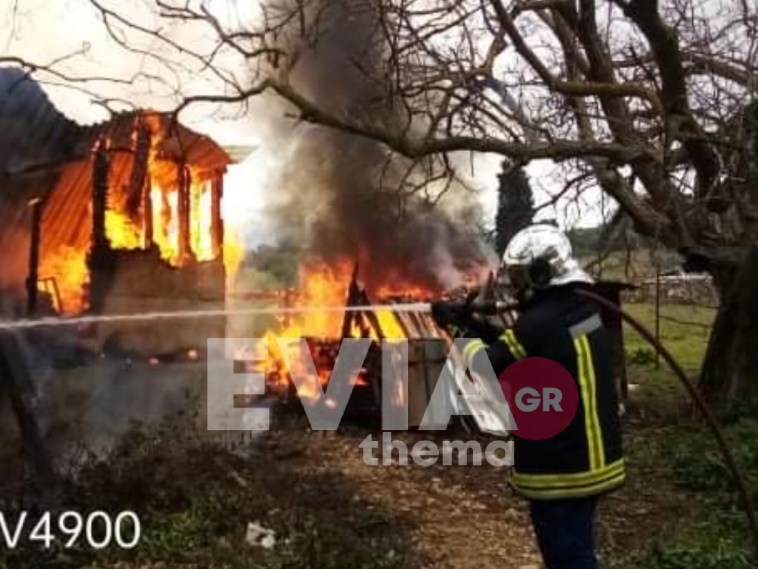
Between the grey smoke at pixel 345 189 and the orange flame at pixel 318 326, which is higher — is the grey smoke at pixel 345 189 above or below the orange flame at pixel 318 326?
above

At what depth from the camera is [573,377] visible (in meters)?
4.11

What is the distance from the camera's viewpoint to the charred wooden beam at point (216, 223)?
10.1 m

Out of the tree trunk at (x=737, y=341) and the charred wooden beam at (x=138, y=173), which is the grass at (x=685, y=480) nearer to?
the tree trunk at (x=737, y=341)

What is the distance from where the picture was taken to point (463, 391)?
379 inches

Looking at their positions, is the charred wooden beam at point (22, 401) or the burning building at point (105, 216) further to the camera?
the burning building at point (105, 216)

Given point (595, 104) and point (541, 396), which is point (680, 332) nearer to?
point (595, 104)

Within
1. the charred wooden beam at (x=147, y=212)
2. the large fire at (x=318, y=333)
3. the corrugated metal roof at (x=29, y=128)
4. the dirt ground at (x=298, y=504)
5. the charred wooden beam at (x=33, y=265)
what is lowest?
the dirt ground at (x=298, y=504)

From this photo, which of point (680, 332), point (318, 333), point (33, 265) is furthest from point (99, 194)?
point (680, 332)

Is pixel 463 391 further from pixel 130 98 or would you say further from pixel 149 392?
pixel 130 98

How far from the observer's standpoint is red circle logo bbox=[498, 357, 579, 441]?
13.6ft

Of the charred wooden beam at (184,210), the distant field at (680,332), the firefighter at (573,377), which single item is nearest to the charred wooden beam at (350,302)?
the charred wooden beam at (184,210)

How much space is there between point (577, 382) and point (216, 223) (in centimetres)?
668

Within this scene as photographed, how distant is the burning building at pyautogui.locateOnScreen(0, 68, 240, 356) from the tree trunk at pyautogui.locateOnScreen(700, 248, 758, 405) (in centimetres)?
567

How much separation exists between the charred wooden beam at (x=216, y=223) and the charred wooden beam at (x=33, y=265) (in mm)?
2260
